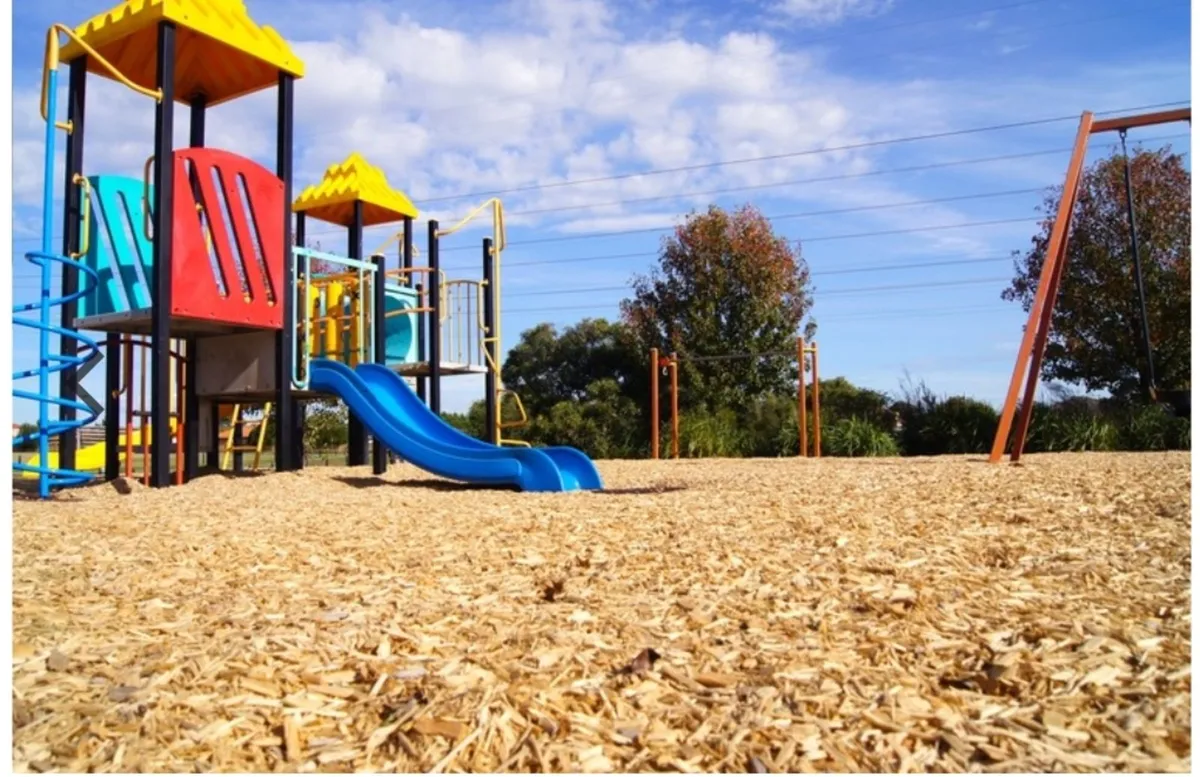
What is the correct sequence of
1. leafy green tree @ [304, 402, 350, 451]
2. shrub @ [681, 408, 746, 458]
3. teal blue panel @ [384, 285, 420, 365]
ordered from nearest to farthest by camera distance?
teal blue panel @ [384, 285, 420, 365] → shrub @ [681, 408, 746, 458] → leafy green tree @ [304, 402, 350, 451]

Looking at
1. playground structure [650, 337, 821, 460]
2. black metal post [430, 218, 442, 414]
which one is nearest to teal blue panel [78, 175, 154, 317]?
black metal post [430, 218, 442, 414]

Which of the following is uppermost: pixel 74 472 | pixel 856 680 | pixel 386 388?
pixel 386 388

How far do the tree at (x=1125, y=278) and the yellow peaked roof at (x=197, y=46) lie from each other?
13188mm

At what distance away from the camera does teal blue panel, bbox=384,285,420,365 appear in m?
11.5

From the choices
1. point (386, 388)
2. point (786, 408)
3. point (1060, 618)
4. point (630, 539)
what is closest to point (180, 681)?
point (630, 539)

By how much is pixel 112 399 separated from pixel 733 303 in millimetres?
12767

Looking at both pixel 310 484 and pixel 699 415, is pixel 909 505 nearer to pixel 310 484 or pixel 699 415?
pixel 310 484

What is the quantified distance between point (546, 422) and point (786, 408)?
16.4 ft

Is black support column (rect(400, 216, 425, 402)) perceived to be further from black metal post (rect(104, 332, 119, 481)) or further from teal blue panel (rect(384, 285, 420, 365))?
black metal post (rect(104, 332, 119, 481))

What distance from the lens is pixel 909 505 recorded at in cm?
496

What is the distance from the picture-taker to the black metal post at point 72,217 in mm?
7875

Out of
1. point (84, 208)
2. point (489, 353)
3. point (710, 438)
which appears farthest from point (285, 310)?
point (710, 438)

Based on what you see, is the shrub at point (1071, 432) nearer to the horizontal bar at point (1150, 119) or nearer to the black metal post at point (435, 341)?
the horizontal bar at point (1150, 119)

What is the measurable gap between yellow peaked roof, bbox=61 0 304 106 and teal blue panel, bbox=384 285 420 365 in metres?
2.97
